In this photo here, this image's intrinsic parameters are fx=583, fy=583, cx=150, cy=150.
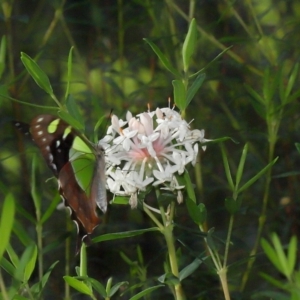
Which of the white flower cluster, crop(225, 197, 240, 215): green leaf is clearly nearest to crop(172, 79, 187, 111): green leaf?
the white flower cluster

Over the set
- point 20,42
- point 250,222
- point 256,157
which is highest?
point 20,42

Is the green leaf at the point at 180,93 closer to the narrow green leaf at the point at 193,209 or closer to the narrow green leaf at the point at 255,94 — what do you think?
the narrow green leaf at the point at 193,209

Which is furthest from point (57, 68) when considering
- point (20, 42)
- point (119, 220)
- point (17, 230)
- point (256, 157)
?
point (17, 230)

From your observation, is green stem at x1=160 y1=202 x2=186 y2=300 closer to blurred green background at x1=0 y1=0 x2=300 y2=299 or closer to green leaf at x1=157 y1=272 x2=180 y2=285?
green leaf at x1=157 y1=272 x2=180 y2=285

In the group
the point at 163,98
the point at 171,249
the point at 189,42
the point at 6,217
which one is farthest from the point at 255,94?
the point at 6,217

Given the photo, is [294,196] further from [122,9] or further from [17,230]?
[17,230]
